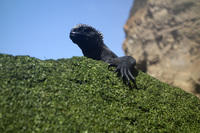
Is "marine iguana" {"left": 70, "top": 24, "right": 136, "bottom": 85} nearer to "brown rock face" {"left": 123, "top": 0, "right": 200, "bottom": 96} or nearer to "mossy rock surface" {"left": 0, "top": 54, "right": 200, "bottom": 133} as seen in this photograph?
"mossy rock surface" {"left": 0, "top": 54, "right": 200, "bottom": 133}

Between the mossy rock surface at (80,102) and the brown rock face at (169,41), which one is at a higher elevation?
the brown rock face at (169,41)

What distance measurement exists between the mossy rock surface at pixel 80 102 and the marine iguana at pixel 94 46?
0.42m

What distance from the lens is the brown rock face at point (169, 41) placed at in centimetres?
645

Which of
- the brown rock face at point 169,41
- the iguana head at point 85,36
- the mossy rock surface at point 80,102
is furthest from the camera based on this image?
the brown rock face at point 169,41

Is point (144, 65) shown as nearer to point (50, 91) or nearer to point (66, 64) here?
point (66, 64)

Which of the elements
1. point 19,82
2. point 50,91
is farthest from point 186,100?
point 19,82

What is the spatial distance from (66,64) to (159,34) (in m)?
6.14

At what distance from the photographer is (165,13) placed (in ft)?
25.9

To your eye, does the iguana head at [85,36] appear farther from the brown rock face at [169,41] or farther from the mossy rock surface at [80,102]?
the brown rock face at [169,41]

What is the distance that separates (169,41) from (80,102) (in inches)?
246

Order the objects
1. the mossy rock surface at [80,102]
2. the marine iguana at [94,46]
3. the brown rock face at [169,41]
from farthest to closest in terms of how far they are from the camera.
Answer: the brown rock face at [169,41]
the marine iguana at [94,46]
the mossy rock surface at [80,102]

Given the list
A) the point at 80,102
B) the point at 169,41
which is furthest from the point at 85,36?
the point at 169,41

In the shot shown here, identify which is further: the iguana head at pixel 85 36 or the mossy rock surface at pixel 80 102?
the iguana head at pixel 85 36

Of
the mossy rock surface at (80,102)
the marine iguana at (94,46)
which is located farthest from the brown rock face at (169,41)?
the mossy rock surface at (80,102)
